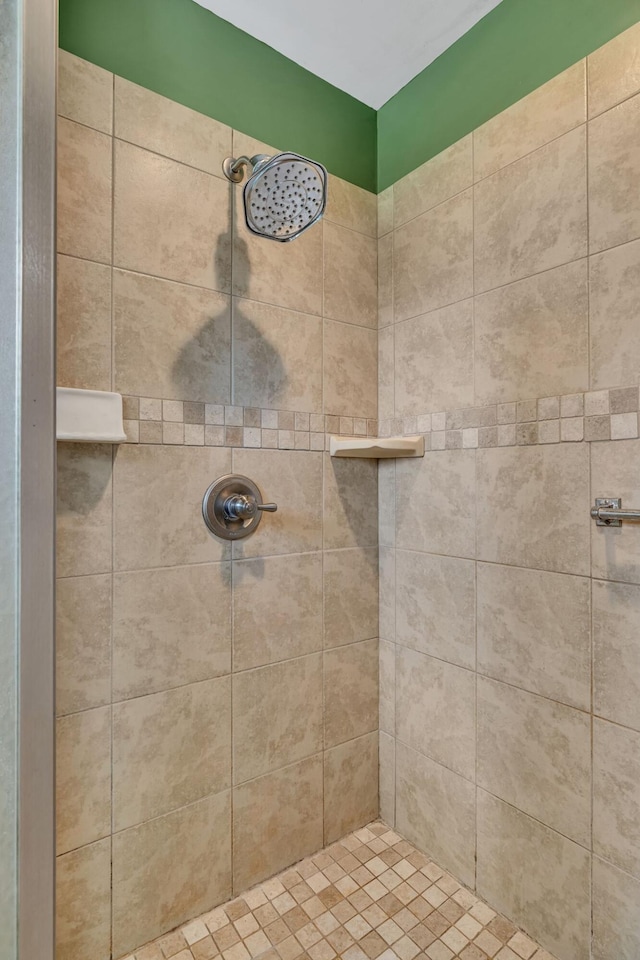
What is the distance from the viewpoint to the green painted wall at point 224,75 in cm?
108

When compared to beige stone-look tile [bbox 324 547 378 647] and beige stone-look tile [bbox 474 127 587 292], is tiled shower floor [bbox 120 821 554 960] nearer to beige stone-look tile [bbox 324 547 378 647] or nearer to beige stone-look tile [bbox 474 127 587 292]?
beige stone-look tile [bbox 324 547 378 647]

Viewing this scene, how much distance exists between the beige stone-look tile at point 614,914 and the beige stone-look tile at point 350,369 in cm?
121

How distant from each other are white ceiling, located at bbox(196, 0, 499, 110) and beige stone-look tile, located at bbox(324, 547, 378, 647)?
4.54ft

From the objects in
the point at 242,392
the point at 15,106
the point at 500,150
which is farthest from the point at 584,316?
the point at 15,106

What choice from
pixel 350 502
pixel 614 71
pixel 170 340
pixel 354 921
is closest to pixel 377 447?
pixel 350 502

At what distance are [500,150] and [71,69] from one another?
988mm

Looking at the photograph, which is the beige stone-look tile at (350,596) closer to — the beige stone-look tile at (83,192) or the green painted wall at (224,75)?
the beige stone-look tile at (83,192)

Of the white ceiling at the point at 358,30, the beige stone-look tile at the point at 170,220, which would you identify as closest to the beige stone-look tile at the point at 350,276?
the beige stone-look tile at the point at 170,220

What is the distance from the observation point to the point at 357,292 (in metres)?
1.50

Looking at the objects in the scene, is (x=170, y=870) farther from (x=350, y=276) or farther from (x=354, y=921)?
(x=350, y=276)

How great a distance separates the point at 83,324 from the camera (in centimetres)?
104

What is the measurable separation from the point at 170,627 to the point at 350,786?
0.79m

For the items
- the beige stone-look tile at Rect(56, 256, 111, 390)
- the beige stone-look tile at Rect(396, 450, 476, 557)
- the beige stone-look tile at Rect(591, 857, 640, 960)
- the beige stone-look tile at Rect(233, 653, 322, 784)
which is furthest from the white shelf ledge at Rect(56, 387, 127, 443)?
the beige stone-look tile at Rect(591, 857, 640, 960)

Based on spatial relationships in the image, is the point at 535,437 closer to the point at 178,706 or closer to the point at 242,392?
the point at 242,392
